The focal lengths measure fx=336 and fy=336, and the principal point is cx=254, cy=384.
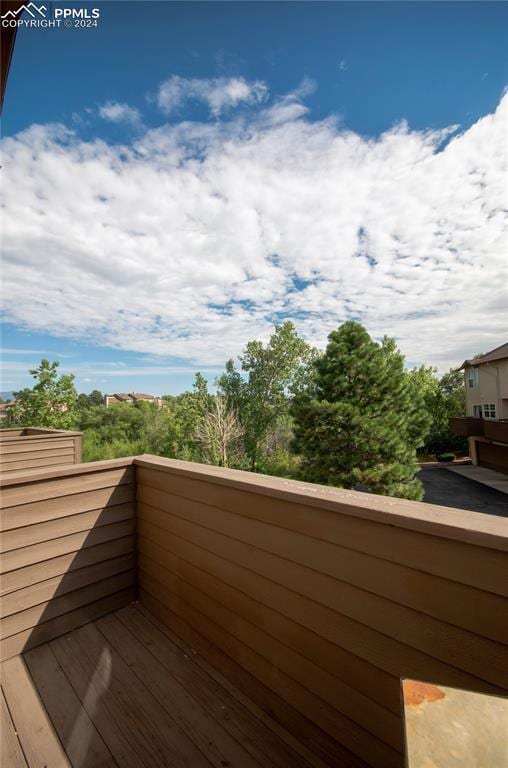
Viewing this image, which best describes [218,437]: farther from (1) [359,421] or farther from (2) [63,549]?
(2) [63,549]

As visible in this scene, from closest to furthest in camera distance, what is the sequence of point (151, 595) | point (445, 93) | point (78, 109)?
point (151, 595)
point (78, 109)
point (445, 93)

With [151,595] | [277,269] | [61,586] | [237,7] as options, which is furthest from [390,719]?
[277,269]

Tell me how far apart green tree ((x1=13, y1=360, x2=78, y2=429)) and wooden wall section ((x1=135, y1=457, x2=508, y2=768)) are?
925 centimetres

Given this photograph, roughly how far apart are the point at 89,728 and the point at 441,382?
31.1 m

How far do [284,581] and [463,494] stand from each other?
46.0ft

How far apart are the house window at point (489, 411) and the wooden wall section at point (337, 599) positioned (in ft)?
64.5

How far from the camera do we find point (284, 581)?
1.28m

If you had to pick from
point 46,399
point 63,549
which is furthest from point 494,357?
point 63,549

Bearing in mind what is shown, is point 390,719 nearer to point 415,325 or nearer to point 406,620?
point 406,620

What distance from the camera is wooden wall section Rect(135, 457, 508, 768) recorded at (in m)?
0.85

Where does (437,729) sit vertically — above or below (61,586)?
above

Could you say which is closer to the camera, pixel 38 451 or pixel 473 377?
pixel 38 451

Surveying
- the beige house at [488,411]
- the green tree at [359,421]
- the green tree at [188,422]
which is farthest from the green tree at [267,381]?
the green tree at [359,421]

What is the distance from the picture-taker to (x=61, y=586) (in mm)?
1793
